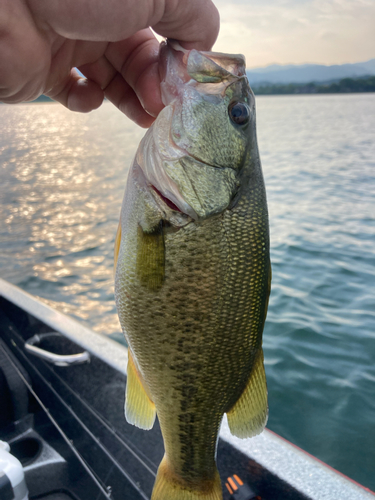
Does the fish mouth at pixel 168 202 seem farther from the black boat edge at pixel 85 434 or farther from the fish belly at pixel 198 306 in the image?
the black boat edge at pixel 85 434

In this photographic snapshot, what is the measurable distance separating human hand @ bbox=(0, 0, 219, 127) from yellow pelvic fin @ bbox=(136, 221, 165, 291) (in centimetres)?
65

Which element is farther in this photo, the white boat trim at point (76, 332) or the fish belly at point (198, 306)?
the white boat trim at point (76, 332)

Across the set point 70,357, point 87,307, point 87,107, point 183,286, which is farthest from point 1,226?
point 183,286

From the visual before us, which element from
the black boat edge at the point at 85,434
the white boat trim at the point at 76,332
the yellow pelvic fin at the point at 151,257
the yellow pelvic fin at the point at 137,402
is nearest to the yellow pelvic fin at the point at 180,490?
the yellow pelvic fin at the point at 137,402

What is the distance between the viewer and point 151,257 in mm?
1338

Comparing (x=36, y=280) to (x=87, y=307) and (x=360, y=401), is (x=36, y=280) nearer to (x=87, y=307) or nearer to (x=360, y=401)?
(x=87, y=307)

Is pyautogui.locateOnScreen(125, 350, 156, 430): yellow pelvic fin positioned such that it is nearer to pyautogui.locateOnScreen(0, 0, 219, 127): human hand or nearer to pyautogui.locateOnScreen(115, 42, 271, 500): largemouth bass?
pyautogui.locateOnScreen(115, 42, 271, 500): largemouth bass

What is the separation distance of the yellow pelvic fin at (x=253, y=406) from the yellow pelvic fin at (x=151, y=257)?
1.64ft

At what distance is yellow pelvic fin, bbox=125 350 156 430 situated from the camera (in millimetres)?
1526

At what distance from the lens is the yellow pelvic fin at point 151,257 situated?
1.34m

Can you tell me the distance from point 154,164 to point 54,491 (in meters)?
2.50

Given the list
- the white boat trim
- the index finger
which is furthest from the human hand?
the white boat trim

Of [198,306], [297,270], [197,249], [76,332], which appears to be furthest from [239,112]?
[297,270]

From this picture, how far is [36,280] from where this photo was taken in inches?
342
